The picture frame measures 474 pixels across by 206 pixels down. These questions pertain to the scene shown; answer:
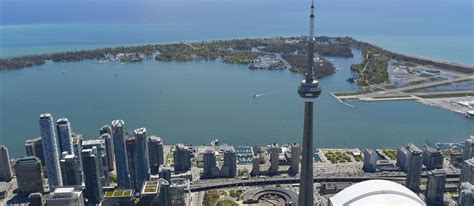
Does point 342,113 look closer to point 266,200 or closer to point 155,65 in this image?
point 266,200

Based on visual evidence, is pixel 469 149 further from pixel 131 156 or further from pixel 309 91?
pixel 131 156

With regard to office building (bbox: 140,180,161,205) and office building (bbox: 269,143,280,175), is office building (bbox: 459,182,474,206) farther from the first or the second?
office building (bbox: 140,180,161,205)

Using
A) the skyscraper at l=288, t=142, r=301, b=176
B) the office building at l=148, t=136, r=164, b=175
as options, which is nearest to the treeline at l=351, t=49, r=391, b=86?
the skyscraper at l=288, t=142, r=301, b=176

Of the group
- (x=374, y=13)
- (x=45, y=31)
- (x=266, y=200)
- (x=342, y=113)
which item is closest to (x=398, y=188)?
(x=266, y=200)

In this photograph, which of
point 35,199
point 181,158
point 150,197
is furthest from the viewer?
point 181,158

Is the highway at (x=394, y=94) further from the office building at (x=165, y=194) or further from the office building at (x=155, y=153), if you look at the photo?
the office building at (x=165, y=194)

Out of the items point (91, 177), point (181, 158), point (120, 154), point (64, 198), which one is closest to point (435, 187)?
point (181, 158)
